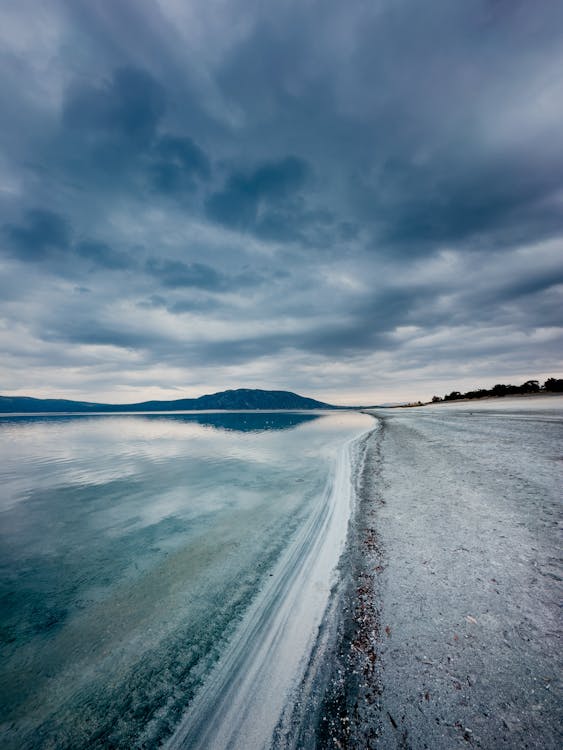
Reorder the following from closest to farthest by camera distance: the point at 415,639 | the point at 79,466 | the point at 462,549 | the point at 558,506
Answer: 1. the point at 415,639
2. the point at 462,549
3. the point at 558,506
4. the point at 79,466

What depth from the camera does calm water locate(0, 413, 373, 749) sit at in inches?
139

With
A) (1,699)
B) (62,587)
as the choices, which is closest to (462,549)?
(1,699)

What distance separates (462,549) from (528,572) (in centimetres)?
111

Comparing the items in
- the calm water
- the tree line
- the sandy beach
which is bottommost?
the calm water

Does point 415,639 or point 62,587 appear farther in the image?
point 62,587

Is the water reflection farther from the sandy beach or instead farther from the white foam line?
the white foam line

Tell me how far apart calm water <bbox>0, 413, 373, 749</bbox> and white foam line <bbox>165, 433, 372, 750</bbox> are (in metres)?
0.10

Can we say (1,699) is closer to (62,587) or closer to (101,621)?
(101,621)

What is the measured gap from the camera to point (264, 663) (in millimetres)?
4031

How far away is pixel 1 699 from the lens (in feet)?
12.3

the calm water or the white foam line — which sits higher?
the white foam line

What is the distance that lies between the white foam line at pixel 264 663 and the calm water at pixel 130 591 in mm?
96

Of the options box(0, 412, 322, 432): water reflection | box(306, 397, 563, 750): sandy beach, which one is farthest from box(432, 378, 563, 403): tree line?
box(306, 397, 563, 750): sandy beach

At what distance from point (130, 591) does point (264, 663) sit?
3598 millimetres
